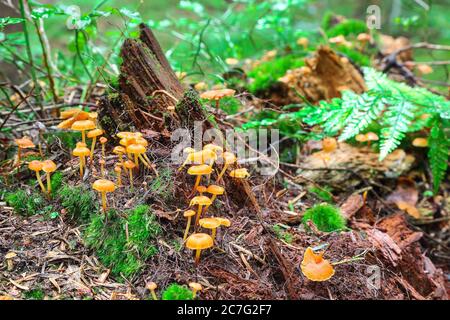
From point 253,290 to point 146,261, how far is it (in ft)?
2.28

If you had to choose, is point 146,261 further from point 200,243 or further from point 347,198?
point 347,198

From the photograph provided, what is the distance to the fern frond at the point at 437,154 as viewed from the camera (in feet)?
12.8

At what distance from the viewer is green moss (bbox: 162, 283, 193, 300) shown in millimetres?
2383

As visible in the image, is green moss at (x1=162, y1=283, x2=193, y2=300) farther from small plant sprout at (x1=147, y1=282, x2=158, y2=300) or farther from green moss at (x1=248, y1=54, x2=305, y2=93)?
green moss at (x1=248, y1=54, x2=305, y2=93)

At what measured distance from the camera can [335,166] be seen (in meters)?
4.36

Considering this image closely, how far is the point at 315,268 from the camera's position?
8.43 feet

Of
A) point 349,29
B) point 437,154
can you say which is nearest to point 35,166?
point 437,154

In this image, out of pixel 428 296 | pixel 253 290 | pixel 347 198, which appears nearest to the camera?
pixel 253 290

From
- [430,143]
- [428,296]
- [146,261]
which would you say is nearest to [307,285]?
[146,261]

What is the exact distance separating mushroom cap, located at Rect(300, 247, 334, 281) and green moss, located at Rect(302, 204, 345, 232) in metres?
0.66

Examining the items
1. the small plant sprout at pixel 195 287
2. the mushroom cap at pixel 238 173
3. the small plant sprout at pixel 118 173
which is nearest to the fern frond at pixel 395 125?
the mushroom cap at pixel 238 173

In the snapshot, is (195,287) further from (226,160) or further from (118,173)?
(118,173)

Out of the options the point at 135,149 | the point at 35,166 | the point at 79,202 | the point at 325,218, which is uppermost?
the point at 135,149

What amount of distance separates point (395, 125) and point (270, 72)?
1.94 meters
